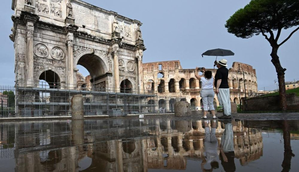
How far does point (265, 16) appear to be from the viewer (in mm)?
12742

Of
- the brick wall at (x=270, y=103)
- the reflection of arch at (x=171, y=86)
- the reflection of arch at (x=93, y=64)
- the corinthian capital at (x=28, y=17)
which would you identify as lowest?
the brick wall at (x=270, y=103)

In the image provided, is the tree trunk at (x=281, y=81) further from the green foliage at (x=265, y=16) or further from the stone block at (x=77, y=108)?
the stone block at (x=77, y=108)

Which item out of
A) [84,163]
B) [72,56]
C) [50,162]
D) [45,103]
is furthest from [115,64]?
[84,163]

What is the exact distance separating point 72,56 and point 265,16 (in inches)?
594

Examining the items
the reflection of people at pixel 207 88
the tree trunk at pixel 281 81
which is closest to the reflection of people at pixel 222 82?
the reflection of people at pixel 207 88

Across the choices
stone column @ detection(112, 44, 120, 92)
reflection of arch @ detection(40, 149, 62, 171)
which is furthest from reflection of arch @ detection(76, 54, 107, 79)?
reflection of arch @ detection(40, 149, 62, 171)

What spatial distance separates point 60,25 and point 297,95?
18.4m

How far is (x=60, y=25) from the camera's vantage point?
57.3 ft

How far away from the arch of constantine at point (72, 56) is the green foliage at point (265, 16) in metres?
10.8

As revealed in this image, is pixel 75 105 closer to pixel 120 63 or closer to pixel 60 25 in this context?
pixel 60 25

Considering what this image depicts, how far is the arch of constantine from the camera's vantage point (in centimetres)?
1499

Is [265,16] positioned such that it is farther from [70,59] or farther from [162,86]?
[162,86]

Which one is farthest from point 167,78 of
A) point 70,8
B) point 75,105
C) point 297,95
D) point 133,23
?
point 75,105

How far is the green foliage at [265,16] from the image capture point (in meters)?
12.1
